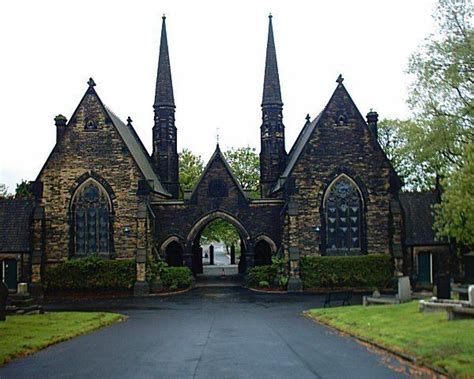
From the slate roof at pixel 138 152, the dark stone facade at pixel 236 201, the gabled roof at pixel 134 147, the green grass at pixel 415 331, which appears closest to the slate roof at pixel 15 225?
the dark stone facade at pixel 236 201

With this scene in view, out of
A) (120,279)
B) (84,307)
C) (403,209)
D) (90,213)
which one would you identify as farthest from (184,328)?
(403,209)

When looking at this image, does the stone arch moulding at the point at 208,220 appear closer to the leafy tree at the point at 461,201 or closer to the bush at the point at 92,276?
the bush at the point at 92,276

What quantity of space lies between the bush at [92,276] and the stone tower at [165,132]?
35.8 ft

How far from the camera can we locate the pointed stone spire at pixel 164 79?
46.2m

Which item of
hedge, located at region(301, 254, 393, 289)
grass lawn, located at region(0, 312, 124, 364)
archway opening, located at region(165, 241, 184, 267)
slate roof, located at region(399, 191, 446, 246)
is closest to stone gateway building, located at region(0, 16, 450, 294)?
hedge, located at region(301, 254, 393, 289)

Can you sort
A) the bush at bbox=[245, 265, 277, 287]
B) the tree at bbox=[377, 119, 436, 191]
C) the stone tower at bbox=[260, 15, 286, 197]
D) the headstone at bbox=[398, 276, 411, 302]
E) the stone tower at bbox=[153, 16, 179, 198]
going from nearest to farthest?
the headstone at bbox=[398, 276, 411, 302], the bush at bbox=[245, 265, 277, 287], the stone tower at bbox=[260, 15, 286, 197], the stone tower at bbox=[153, 16, 179, 198], the tree at bbox=[377, 119, 436, 191]

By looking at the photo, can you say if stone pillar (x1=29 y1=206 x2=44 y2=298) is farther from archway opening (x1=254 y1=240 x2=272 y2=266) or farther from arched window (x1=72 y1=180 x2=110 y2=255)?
archway opening (x1=254 y1=240 x2=272 y2=266)

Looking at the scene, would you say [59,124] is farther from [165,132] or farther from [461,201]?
[461,201]

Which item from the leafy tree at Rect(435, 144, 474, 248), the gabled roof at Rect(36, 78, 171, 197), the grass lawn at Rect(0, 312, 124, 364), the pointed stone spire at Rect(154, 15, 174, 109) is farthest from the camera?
the pointed stone spire at Rect(154, 15, 174, 109)

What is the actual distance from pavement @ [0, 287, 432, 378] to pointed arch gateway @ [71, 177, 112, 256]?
41.7 ft

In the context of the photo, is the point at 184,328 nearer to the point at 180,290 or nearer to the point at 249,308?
the point at 249,308

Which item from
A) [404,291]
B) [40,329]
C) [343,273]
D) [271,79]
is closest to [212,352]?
[40,329]

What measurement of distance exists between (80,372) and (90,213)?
2646 centimetres

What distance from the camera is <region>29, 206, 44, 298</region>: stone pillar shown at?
3662cm
